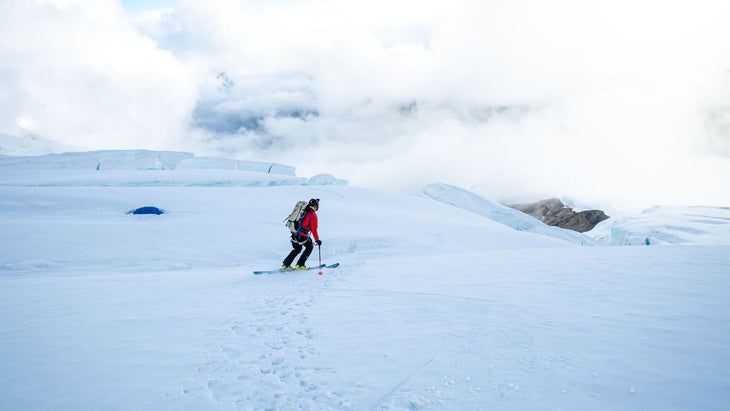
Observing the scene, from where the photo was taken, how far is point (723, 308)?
4789mm

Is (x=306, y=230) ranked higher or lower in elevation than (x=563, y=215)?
lower

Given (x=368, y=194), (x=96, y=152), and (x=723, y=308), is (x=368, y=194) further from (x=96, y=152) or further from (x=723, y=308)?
(x=96, y=152)

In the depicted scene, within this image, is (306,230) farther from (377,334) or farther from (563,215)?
(563,215)

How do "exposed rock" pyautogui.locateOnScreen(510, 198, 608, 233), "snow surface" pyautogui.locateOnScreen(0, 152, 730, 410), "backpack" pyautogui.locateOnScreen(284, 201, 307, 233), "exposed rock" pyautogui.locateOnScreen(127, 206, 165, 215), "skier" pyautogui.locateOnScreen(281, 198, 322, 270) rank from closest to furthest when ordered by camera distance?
"snow surface" pyautogui.locateOnScreen(0, 152, 730, 410) < "skier" pyautogui.locateOnScreen(281, 198, 322, 270) < "backpack" pyautogui.locateOnScreen(284, 201, 307, 233) < "exposed rock" pyautogui.locateOnScreen(127, 206, 165, 215) < "exposed rock" pyautogui.locateOnScreen(510, 198, 608, 233)

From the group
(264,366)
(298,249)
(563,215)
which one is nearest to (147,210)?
(298,249)

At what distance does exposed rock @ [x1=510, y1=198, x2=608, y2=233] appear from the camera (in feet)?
470

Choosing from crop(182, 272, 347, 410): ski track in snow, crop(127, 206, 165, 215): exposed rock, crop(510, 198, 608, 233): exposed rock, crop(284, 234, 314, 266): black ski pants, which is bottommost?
crop(182, 272, 347, 410): ski track in snow

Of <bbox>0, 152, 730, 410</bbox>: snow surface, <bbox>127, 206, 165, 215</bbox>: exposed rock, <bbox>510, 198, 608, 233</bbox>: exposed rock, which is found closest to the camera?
<bbox>0, 152, 730, 410</bbox>: snow surface

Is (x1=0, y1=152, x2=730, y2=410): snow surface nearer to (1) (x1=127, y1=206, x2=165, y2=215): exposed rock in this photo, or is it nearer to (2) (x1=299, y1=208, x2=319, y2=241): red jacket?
(2) (x1=299, y1=208, x2=319, y2=241): red jacket

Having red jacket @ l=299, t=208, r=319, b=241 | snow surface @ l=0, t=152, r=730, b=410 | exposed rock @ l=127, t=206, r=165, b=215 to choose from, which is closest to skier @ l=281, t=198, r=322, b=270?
red jacket @ l=299, t=208, r=319, b=241

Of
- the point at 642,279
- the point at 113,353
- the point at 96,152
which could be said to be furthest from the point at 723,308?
the point at 96,152

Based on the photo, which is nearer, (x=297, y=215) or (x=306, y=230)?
(x=297, y=215)

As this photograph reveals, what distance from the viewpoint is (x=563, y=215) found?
159 meters

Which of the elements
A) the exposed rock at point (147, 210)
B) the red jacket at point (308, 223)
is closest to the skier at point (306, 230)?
the red jacket at point (308, 223)
